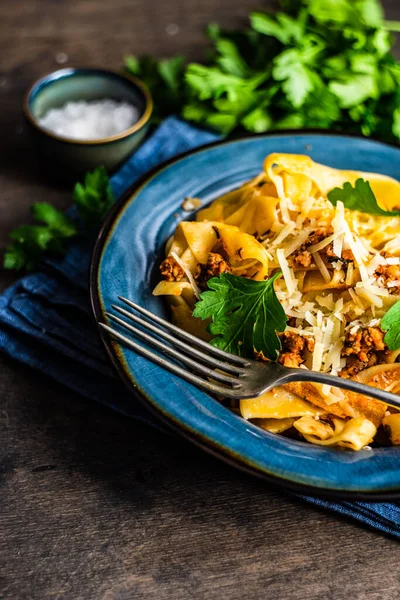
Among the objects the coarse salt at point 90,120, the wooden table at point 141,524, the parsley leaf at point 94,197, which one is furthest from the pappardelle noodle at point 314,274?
the coarse salt at point 90,120

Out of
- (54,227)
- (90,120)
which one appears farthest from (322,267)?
(90,120)

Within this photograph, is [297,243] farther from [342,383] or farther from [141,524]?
[141,524]

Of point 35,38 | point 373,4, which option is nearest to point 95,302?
point 373,4

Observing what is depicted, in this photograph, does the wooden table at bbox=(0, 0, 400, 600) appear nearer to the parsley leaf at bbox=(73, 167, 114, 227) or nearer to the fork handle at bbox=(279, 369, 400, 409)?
the fork handle at bbox=(279, 369, 400, 409)

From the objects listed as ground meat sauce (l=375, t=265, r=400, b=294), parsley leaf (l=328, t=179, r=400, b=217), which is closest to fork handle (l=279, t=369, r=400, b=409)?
ground meat sauce (l=375, t=265, r=400, b=294)

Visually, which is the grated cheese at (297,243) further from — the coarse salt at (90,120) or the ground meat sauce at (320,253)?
the coarse salt at (90,120)

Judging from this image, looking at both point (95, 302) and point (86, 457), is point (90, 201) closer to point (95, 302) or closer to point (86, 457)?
point (95, 302)
